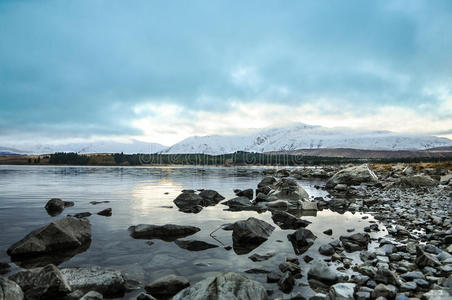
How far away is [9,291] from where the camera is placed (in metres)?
4.62

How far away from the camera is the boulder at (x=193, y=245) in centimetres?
860

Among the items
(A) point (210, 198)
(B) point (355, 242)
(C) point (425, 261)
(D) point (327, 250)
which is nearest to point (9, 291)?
(D) point (327, 250)

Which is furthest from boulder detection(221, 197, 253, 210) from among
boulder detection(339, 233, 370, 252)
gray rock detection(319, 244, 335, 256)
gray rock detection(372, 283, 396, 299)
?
gray rock detection(372, 283, 396, 299)

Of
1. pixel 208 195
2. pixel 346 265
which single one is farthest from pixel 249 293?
pixel 208 195

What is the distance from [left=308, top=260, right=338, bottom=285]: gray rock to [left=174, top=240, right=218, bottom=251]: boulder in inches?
136

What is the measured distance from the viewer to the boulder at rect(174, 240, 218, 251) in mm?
8602

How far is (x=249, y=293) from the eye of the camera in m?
4.89

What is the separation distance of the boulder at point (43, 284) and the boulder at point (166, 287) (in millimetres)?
1637

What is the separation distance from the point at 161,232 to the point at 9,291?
18.9ft

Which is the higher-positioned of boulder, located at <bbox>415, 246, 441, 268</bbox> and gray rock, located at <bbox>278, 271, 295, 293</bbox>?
boulder, located at <bbox>415, 246, 441, 268</bbox>

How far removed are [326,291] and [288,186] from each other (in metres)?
14.1

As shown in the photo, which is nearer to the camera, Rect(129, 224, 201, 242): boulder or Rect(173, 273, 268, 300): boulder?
Rect(173, 273, 268, 300): boulder

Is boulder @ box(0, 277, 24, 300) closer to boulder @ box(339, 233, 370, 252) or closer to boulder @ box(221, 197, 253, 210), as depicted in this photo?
boulder @ box(339, 233, 370, 252)

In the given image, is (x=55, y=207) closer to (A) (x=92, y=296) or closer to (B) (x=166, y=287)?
(A) (x=92, y=296)
